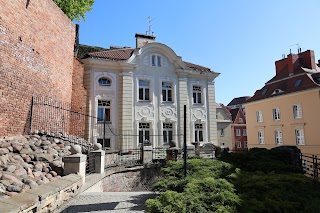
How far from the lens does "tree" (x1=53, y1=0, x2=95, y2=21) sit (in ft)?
65.0

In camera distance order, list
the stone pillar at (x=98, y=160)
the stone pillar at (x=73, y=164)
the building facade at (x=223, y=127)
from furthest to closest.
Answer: the building facade at (x=223, y=127) < the stone pillar at (x=98, y=160) < the stone pillar at (x=73, y=164)

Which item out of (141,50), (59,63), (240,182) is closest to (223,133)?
(141,50)

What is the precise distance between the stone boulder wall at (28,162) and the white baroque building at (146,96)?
28.2 feet

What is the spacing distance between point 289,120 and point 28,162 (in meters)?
28.0

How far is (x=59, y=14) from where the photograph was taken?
43.1 feet

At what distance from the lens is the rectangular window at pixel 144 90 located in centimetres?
2009

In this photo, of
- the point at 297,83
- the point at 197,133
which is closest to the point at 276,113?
the point at 297,83

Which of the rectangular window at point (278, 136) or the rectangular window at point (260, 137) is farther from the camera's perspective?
the rectangular window at point (260, 137)

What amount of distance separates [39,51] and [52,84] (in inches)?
74.3

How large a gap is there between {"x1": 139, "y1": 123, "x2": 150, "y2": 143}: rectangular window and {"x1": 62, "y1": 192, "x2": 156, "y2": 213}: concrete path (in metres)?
12.7

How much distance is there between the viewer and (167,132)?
2050 cm

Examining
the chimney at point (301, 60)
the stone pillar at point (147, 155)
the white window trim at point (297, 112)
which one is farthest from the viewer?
the chimney at point (301, 60)

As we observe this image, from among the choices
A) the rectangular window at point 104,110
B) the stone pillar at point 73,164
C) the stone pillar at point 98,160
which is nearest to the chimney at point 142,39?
the rectangular window at point 104,110

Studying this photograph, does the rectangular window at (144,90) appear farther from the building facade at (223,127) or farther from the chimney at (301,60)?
the chimney at (301,60)
